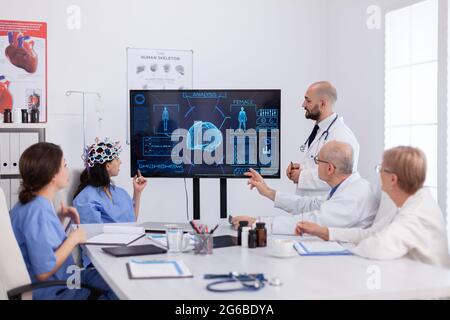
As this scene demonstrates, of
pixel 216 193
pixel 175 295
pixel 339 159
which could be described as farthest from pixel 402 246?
pixel 216 193

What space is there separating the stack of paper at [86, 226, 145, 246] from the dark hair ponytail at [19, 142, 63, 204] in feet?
1.22

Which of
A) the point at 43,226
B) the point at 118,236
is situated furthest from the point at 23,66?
the point at 43,226

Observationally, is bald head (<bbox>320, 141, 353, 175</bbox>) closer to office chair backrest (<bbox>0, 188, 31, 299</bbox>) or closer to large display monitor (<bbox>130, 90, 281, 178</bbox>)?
large display monitor (<bbox>130, 90, 281, 178</bbox>)

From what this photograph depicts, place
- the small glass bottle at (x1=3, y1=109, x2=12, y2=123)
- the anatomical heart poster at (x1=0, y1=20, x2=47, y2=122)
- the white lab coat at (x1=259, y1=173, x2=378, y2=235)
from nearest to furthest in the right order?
the white lab coat at (x1=259, y1=173, x2=378, y2=235)
the small glass bottle at (x1=3, y1=109, x2=12, y2=123)
the anatomical heart poster at (x1=0, y1=20, x2=47, y2=122)

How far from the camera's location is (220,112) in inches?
157

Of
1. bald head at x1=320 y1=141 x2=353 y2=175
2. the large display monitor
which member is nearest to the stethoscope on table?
bald head at x1=320 y1=141 x2=353 y2=175

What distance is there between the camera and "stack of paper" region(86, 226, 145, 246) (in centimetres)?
258

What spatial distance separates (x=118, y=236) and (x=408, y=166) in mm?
1394

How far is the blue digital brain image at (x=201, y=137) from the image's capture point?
400cm

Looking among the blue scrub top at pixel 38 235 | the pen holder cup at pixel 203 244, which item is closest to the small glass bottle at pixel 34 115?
the blue scrub top at pixel 38 235

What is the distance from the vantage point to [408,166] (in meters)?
2.22

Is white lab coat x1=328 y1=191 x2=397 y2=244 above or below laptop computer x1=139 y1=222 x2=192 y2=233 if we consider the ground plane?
above
